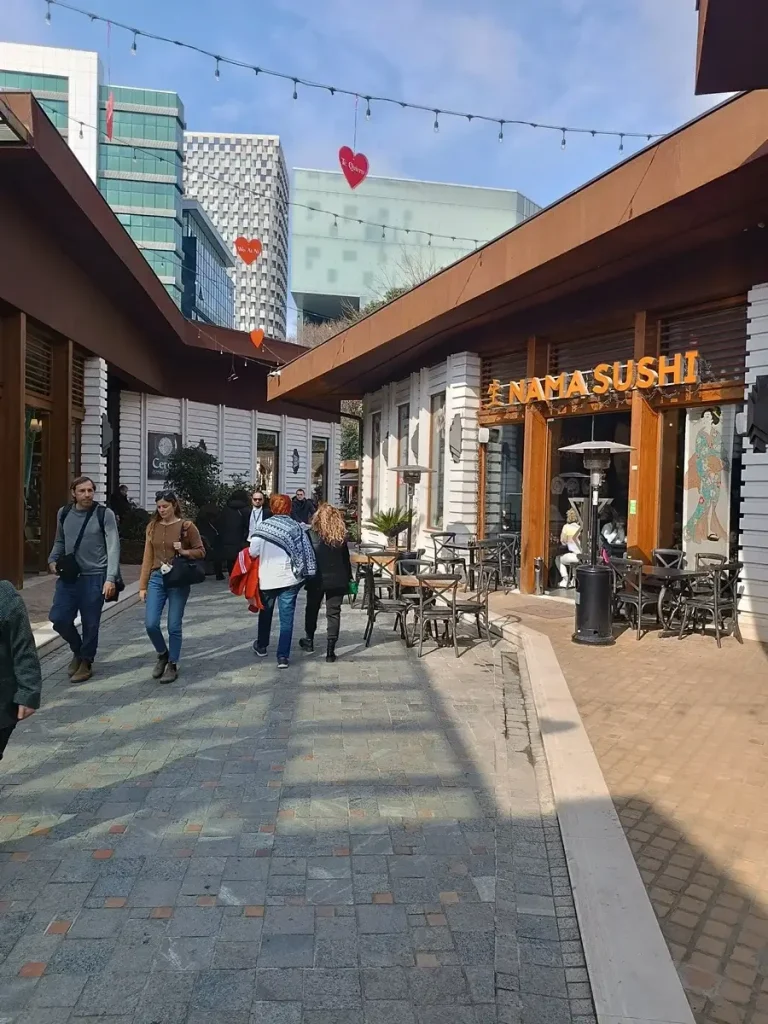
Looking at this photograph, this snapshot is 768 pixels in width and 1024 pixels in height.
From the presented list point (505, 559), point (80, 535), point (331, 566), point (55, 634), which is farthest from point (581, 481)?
point (80, 535)

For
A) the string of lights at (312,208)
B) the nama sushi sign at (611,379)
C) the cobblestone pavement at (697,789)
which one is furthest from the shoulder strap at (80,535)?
the string of lights at (312,208)

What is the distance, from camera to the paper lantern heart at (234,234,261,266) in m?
15.3

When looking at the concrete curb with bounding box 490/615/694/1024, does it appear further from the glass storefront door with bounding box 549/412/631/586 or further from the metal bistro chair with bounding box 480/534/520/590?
the metal bistro chair with bounding box 480/534/520/590

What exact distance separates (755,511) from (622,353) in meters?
2.95

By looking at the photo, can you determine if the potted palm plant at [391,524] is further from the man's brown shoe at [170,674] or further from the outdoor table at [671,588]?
the man's brown shoe at [170,674]

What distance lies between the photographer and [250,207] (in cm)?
12200

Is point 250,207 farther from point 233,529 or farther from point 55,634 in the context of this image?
point 55,634

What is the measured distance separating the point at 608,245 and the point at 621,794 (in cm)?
628

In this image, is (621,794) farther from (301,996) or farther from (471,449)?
(471,449)

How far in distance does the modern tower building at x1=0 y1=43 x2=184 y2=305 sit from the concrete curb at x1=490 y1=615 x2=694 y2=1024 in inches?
2682

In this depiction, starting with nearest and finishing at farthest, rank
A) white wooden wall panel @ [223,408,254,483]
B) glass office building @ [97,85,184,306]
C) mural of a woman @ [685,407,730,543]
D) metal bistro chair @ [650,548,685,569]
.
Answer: metal bistro chair @ [650,548,685,569] → mural of a woman @ [685,407,730,543] → white wooden wall panel @ [223,408,254,483] → glass office building @ [97,85,184,306]

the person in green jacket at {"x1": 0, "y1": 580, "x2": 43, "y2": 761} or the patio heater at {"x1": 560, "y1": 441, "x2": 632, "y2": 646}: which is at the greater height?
the person in green jacket at {"x1": 0, "y1": 580, "x2": 43, "y2": 761}

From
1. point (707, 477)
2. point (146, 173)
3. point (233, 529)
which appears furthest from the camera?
point (146, 173)

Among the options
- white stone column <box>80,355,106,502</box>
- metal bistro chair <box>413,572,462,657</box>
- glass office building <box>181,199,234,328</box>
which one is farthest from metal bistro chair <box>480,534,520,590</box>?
glass office building <box>181,199,234,328</box>
